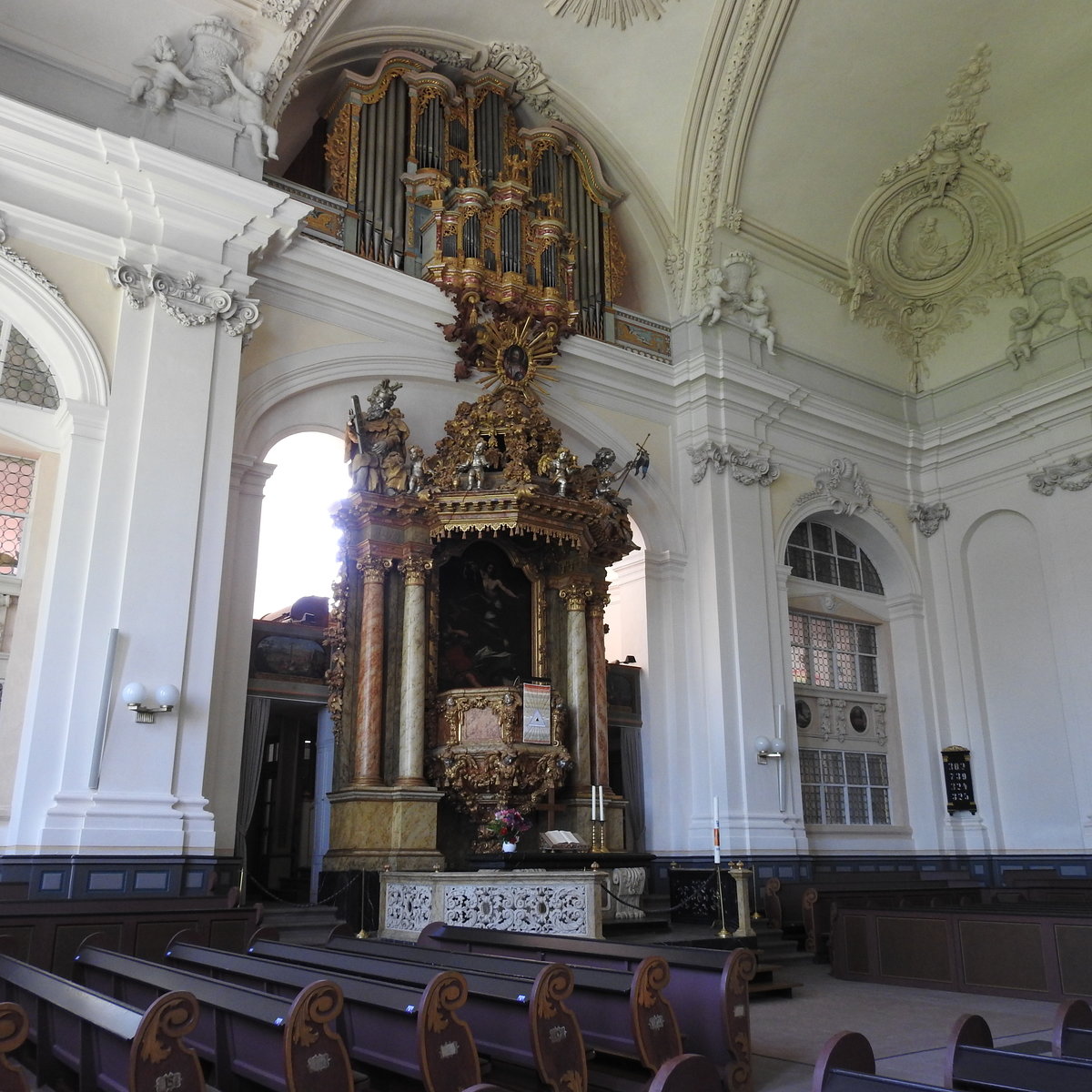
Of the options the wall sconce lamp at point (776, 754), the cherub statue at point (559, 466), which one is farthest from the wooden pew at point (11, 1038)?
the wall sconce lamp at point (776, 754)

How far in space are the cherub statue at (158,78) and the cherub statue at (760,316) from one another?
791 cm

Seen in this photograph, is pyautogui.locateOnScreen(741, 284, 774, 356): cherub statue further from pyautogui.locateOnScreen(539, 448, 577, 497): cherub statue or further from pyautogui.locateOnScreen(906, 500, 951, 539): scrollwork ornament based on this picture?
pyautogui.locateOnScreen(539, 448, 577, 497): cherub statue

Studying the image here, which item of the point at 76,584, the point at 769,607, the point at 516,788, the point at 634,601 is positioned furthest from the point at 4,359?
the point at 769,607

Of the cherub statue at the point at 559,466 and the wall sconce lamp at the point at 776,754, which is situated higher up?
the cherub statue at the point at 559,466

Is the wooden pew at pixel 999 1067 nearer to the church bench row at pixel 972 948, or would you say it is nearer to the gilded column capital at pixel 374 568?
the church bench row at pixel 972 948

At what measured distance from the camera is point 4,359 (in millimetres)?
9461

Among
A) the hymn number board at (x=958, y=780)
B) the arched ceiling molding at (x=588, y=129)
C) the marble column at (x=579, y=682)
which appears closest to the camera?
the marble column at (x=579, y=682)

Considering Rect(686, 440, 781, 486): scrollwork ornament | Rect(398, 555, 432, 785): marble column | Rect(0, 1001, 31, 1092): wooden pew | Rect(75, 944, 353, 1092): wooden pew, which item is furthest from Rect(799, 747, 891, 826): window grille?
Rect(0, 1001, 31, 1092): wooden pew

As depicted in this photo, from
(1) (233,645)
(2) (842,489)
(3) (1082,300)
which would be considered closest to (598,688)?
(1) (233,645)

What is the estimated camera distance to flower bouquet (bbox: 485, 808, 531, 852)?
10.4 meters

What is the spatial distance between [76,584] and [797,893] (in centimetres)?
821

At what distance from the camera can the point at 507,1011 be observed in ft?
15.7

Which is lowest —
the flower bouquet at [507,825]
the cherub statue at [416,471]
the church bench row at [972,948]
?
the church bench row at [972,948]

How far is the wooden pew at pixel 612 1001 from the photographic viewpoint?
487cm
